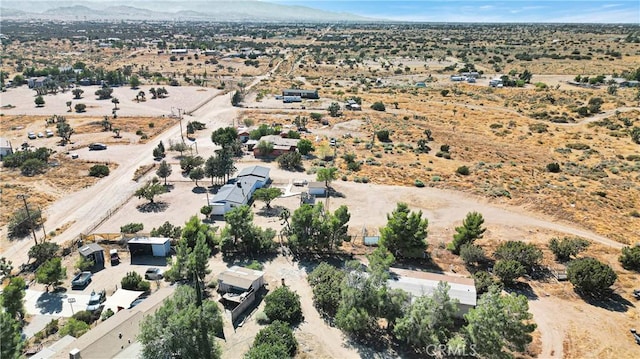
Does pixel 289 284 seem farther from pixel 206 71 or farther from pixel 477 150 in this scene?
pixel 206 71

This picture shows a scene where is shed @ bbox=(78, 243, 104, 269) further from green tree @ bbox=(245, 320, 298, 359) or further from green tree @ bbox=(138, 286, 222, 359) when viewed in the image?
green tree @ bbox=(245, 320, 298, 359)

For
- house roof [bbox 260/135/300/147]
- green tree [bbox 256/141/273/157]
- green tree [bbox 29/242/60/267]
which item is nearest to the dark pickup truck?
green tree [bbox 29/242/60/267]

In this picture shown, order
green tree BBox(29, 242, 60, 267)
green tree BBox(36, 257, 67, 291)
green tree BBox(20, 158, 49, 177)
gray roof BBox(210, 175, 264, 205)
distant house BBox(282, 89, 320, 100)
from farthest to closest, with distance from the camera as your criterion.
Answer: distant house BBox(282, 89, 320, 100)
green tree BBox(20, 158, 49, 177)
gray roof BBox(210, 175, 264, 205)
green tree BBox(29, 242, 60, 267)
green tree BBox(36, 257, 67, 291)

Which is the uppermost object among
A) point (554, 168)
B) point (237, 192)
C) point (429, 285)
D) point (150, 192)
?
point (554, 168)

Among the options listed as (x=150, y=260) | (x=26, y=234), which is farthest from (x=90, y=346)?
(x=26, y=234)

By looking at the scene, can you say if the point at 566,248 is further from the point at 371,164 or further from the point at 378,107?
the point at 378,107

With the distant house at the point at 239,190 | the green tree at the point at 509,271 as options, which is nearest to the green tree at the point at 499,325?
the green tree at the point at 509,271

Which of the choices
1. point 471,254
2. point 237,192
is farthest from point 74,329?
point 471,254
